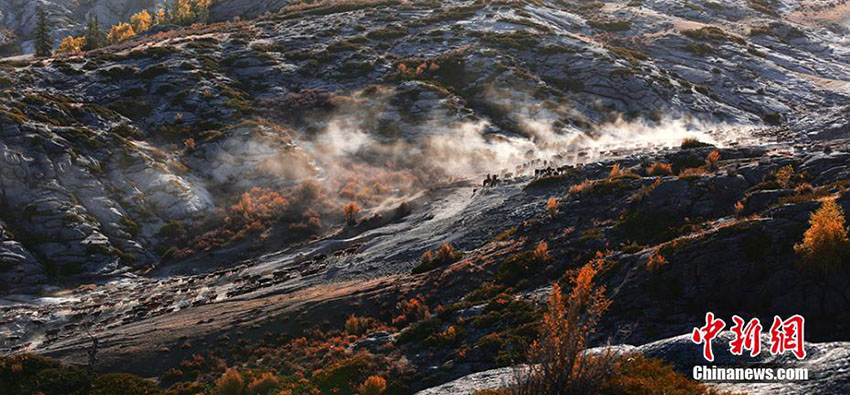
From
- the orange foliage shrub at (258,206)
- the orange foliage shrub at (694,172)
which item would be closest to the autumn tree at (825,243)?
the orange foliage shrub at (694,172)

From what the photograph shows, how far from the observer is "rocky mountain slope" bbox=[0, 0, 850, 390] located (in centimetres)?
2178

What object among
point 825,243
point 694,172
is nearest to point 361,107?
Answer: point 694,172

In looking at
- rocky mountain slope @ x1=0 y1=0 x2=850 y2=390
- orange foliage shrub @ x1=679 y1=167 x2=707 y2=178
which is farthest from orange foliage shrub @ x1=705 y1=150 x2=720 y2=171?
orange foliage shrub @ x1=679 y1=167 x2=707 y2=178

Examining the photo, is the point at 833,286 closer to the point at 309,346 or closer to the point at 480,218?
the point at 309,346

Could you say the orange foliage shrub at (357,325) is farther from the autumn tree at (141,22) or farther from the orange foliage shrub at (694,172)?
the autumn tree at (141,22)

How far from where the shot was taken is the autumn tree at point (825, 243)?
15.4 m

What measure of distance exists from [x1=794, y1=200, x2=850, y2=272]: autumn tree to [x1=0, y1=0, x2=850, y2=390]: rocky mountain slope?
0.40 m

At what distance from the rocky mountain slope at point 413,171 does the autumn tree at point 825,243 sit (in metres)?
0.40

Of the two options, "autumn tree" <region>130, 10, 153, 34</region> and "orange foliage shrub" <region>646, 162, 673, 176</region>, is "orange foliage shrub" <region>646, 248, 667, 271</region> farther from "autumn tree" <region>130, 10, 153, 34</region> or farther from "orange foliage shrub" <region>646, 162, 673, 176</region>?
"autumn tree" <region>130, 10, 153, 34</region>

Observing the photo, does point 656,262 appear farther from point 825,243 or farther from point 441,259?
point 441,259

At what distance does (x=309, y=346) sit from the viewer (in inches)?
922

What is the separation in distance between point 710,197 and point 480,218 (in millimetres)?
14074

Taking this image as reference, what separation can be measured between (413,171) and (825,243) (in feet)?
128

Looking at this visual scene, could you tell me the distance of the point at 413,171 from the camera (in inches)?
2062
